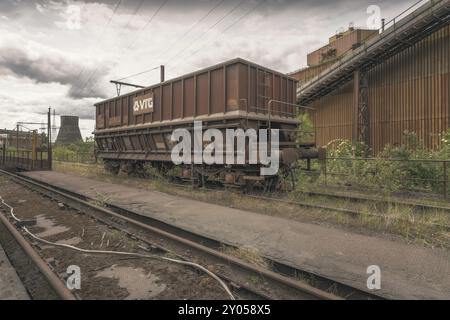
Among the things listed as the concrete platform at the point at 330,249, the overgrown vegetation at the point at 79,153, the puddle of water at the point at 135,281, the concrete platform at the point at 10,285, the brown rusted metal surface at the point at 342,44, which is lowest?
the puddle of water at the point at 135,281

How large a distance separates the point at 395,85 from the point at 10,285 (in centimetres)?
1970

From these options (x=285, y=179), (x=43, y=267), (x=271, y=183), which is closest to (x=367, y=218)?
(x=271, y=183)

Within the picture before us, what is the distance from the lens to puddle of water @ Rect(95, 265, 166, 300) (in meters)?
2.94

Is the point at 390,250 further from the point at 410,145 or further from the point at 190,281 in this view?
the point at 410,145

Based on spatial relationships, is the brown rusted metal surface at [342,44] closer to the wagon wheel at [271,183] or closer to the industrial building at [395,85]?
the industrial building at [395,85]

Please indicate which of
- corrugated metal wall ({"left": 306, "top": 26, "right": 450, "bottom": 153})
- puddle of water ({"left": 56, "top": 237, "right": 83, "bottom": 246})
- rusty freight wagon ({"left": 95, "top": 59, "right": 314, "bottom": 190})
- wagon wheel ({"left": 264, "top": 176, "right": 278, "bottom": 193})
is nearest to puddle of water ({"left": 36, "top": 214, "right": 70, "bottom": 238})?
puddle of water ({"left": 56, "top": 237, "right": 83, "bottom": 246})

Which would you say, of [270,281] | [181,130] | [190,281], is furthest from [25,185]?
[270,281]

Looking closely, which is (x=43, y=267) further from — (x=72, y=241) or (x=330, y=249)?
(x=330, y=249)

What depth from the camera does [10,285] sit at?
10.1ft

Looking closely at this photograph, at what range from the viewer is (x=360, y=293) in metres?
2.81

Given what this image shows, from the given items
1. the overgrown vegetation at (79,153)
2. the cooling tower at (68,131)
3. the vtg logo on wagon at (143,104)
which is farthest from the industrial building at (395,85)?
the cooling tower at (68,131)

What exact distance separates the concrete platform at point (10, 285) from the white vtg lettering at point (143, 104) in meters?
8.67

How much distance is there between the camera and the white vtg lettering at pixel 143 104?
454 inches

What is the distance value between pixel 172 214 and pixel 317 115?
1812 centimetres
